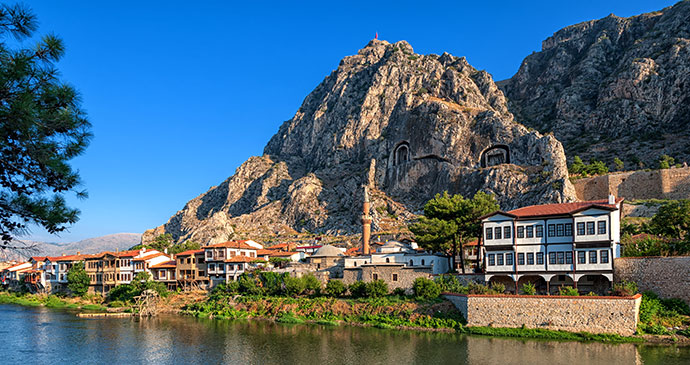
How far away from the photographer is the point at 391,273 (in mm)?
56438

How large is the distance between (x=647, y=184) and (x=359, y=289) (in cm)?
6035

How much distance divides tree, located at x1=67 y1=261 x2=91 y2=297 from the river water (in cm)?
2955

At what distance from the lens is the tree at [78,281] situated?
8412 cm

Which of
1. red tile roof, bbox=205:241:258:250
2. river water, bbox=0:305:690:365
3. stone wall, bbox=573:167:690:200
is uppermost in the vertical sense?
stone wall, bbox=573:167:690:200

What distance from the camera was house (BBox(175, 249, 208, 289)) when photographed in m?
78.2

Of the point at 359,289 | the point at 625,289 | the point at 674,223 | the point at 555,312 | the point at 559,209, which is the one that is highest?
the point at 559,209

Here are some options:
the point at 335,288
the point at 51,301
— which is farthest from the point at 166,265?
the point at 335,288

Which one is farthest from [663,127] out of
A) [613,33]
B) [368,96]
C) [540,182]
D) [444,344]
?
[444,344]

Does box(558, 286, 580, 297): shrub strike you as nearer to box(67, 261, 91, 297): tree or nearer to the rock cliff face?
the rock cliff face

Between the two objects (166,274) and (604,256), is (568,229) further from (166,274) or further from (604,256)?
(166,274)

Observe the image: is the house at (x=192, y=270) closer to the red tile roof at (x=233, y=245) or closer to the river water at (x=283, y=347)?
the red tile roof at (x=233, y=245)

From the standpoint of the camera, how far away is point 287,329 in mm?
51156

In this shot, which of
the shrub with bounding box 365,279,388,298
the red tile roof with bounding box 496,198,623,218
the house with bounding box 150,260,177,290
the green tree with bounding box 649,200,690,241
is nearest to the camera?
the red tile roof with bounding box 496,198,623,218

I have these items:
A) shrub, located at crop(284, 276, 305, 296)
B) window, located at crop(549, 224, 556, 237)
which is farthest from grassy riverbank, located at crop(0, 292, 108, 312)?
window, located at crop(549, 224, 556, 237)
